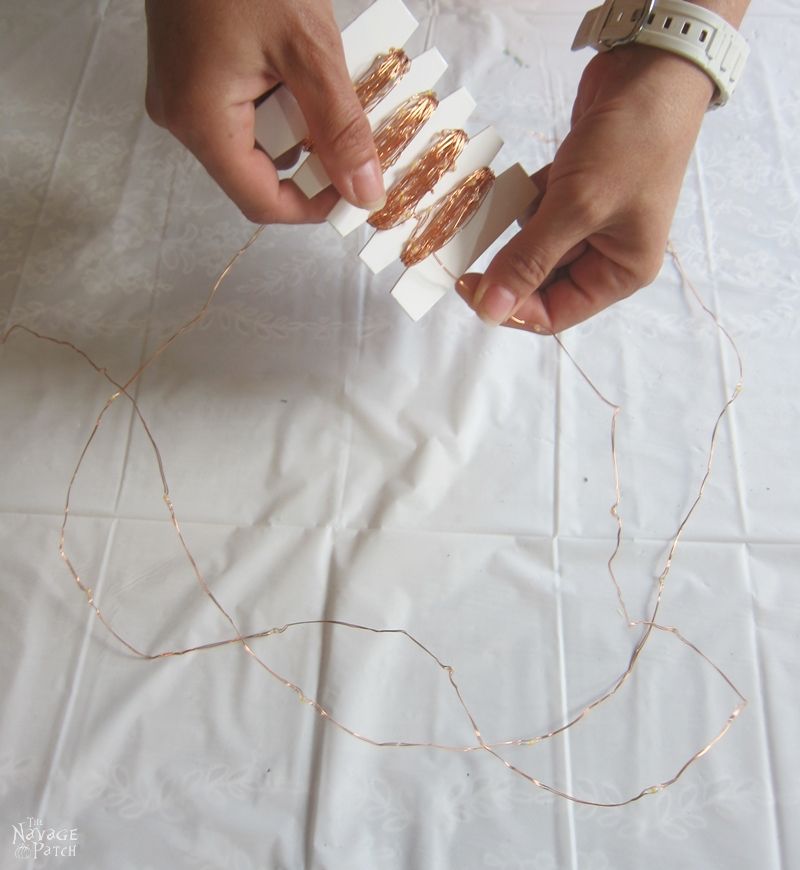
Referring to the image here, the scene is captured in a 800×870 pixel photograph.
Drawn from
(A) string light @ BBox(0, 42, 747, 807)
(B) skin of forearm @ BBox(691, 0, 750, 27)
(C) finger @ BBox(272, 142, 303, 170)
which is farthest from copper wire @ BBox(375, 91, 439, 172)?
(B) skin of forearm @ BBox(691, 0, 750, 27)

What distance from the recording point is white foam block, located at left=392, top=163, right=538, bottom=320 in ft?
2.27

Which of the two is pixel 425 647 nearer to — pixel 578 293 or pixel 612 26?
pixel 578 293

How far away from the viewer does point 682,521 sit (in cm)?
73

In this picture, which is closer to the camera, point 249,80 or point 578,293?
point 249,80

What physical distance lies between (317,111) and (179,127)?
0.12m

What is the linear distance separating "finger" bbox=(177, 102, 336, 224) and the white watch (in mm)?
314

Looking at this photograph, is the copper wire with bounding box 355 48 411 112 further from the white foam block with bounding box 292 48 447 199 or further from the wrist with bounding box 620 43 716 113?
the wrist with bounding box 620 43 716 113

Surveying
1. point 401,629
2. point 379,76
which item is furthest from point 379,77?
point 401,629

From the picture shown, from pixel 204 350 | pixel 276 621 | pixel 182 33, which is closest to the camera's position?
pixel 182 33

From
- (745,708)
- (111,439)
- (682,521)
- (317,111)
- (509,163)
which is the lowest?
(745,708)

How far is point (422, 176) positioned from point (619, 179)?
0.61ft

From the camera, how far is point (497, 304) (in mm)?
667

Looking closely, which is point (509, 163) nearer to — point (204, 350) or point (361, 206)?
point (361, 206)

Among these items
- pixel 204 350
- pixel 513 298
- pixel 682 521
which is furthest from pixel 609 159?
pixel 204 350
